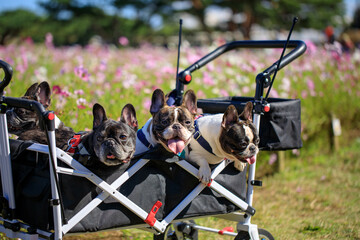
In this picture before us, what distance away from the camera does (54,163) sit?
199 centimetres

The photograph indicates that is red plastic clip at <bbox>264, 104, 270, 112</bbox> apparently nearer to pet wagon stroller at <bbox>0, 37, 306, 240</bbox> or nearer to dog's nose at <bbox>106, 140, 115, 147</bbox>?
pet wagon stroller at <bbox>0, 37, 306, 240</bbox>

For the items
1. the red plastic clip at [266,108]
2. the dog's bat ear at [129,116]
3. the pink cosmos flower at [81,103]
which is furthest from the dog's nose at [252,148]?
the pink cosmos flower at [81,103]

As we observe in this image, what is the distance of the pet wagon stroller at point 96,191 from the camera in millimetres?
2104

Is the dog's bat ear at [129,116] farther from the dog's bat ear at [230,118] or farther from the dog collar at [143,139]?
the dog's bat ear at [230,118]

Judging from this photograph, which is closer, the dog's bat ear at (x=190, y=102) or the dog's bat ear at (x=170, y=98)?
the dog's bat ear at (x=190, y=102)

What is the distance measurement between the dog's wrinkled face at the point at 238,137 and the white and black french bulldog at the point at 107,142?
55cm

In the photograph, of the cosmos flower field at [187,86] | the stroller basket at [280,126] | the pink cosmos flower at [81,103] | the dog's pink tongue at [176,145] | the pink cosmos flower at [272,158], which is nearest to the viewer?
the dog's pink tongue at [176,145]

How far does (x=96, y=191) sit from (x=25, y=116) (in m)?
0.94

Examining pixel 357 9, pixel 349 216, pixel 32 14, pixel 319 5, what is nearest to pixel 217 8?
pixel 319 5

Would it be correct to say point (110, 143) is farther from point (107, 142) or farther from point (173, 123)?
point (173, 123)

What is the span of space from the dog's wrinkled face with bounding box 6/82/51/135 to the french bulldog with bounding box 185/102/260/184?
100 cm

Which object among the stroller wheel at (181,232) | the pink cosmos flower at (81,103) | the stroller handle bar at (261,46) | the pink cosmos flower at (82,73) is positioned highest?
the stroller handle bar at (261,46)

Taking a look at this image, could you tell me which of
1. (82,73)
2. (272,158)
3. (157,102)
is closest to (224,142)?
(157,102)

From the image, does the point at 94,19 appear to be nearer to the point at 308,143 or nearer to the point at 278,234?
the point at 308,143
